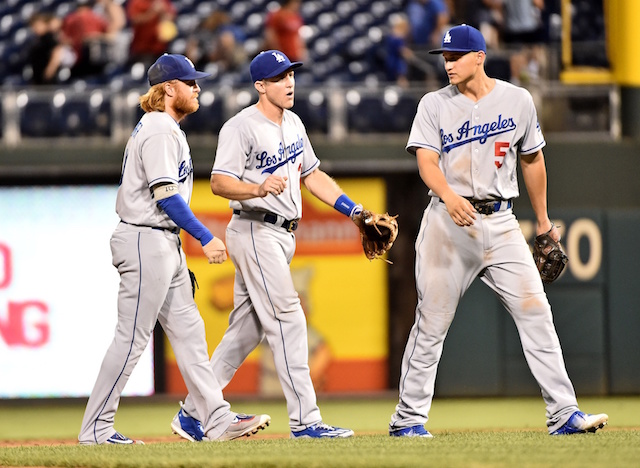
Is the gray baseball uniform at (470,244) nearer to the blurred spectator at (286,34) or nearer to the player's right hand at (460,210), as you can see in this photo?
the player's right hand at (460,210)

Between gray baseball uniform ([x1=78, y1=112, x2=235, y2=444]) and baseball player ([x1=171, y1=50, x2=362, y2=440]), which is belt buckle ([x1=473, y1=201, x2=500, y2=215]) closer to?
baseball player ([x1=171, y1=50, x2=362, y2=440])

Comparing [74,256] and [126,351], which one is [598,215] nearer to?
[74,256]

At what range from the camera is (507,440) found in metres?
4.65

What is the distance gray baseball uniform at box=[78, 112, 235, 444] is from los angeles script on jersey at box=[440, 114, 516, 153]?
4.14 ft

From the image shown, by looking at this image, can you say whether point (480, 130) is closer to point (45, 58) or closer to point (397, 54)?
point (397, 54)

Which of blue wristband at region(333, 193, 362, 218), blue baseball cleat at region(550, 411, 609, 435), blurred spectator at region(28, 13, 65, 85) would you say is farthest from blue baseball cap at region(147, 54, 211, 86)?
blurred spectator at region(28, 13, 65, 85)

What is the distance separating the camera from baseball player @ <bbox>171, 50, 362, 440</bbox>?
503cm

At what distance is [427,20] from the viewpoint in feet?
32.2

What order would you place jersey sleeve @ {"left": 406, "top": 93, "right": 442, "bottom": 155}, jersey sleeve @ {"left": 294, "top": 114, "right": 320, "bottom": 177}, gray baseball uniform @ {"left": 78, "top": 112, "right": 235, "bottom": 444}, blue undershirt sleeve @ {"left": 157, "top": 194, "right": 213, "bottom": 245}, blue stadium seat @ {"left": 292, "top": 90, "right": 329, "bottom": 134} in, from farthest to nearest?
blue stadium seat @ {"left": 292, "top": 90, "right": 329, "bottom": 134} → jersey sleeve @ {"left": 294, "top": 114, "right": 320, "bottom": 177} → jersey sleeve @ {"left": 406, "top": 93, "right": 442, "bottom": 155} → gray baseball uniform @ {"left": 78, "top": 112, "right": 235, "bottom": 444} → blue undershirt sleeve @ {"left": 157, "top": 194, "right": 213, "bottom": 245}

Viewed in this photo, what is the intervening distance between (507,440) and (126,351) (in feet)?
5.73

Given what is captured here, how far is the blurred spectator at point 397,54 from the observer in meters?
9.69

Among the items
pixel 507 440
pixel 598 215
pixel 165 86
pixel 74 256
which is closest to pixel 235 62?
pixel 74 256

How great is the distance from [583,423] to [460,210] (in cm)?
110

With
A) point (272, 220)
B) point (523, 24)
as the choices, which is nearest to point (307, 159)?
point (272, 220)
